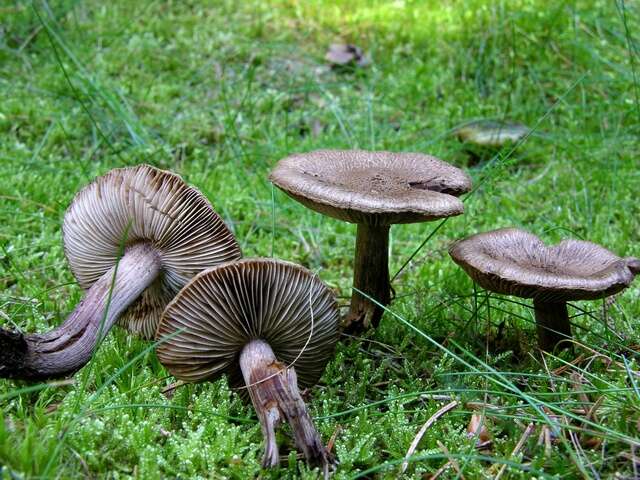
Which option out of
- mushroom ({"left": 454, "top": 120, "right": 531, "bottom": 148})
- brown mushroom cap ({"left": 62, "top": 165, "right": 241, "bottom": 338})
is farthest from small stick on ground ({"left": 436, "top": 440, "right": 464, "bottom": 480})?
mushroom ({"left": 454, "top": 120, "right": 531, "bottom": 148})

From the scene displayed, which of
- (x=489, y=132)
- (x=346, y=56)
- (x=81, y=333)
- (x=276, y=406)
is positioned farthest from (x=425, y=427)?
(x=346, y=56)

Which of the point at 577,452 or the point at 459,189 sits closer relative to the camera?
the point at 577,452

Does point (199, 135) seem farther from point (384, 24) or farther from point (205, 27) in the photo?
point (384, 24)

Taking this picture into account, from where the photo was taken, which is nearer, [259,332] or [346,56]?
[259,332]

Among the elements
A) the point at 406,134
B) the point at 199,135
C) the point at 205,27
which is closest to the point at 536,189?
the point at 406,134

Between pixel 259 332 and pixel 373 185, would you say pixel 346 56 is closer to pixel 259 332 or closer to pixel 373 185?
pixel 373 185

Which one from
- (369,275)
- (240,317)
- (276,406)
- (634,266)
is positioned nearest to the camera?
(276,406)

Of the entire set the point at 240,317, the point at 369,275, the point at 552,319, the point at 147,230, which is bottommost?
the point at 552,319

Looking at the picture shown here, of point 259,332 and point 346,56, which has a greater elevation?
point 346,56

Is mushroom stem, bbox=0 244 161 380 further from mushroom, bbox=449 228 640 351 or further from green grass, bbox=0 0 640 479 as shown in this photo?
mushroom, bbox=449 228 640 351
